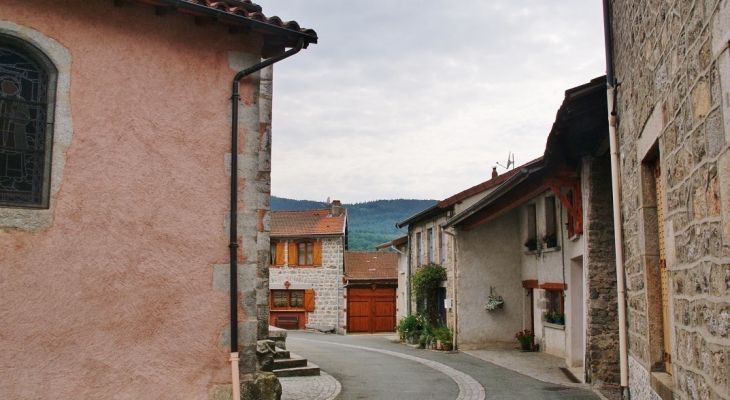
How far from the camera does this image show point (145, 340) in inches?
222

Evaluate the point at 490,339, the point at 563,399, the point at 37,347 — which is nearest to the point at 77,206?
the point at 37,347

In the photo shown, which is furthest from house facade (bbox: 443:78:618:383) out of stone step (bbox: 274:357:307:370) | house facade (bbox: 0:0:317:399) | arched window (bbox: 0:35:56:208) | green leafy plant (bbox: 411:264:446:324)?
arched window (bbox: 0:35:56:208)

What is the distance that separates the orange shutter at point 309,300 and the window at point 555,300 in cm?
1686

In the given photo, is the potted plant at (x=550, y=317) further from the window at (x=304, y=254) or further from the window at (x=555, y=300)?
the window at (x=304, y=254)

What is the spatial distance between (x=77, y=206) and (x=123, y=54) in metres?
1.35

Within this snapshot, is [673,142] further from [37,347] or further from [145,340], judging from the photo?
[37,347]

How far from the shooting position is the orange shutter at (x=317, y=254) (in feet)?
102

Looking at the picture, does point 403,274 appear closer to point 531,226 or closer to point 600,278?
point 531,226

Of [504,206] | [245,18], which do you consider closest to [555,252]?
[504,206]

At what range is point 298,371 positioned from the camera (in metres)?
12.3

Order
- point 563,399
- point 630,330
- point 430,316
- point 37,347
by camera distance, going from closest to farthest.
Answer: point 37,347 < point 630,330 < point 563,399 < point 430,316

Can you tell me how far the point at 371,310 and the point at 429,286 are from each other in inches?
463

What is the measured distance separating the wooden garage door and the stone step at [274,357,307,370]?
59.4 ft

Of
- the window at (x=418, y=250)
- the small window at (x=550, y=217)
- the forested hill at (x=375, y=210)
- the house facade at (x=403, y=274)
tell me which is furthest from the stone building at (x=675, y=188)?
the forested hill at (x=375, y=210)
